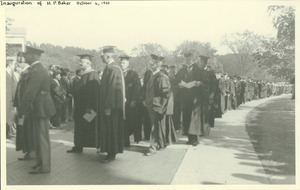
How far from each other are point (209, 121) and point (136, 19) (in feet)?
9.37

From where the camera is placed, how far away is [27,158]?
19.6 feet

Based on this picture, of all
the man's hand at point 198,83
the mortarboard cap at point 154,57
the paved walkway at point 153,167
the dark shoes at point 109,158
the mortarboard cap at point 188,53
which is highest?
the mortarboard cap at point 188,53

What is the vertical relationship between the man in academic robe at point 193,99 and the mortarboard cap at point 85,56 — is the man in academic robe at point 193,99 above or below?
below

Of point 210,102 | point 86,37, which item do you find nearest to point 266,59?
point 210,102

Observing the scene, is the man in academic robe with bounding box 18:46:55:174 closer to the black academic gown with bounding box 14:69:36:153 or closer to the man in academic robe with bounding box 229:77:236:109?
the black academic gown with bounding box 14:69:36:153

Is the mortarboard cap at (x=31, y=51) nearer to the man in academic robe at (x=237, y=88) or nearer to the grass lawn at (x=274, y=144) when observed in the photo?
the grass lawn at (x=274, y=144)

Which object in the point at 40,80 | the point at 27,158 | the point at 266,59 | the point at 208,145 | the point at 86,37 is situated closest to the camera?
the point at 40,80

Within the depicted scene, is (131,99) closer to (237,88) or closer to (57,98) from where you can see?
(57,98)

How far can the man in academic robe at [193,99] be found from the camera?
7227mm

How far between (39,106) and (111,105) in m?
1.03

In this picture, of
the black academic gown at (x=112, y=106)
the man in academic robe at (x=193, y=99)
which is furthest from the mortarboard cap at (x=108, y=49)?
the man in academic robe at (x=193, y=99)

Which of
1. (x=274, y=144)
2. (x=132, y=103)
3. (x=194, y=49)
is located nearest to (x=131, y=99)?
(x=132, y=103)

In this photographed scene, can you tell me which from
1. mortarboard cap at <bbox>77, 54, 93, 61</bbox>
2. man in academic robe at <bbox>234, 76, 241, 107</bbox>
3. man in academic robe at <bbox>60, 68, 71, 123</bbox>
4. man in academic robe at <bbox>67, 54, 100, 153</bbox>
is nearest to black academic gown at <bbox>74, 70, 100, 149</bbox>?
man in academic robe at <bbox>67, 54, 100, 153</bbox>

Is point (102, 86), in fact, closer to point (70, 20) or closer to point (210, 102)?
point (70, 20)
